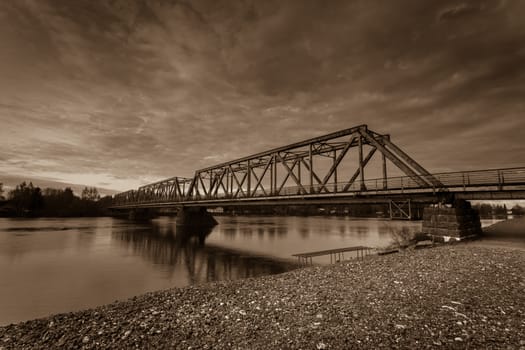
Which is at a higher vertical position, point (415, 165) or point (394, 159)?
point (394, 159)

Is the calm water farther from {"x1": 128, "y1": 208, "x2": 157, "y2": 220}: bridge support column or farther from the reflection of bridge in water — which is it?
{"x1": 128, "y1": 208, "x2": 157, "y2": 220}: bridge support column

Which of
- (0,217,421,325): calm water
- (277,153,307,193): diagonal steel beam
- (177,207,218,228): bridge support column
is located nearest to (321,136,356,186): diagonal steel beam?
(277,153,307,193): diagonal steel beam

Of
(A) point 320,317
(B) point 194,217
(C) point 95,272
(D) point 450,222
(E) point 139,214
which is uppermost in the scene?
(D) point 450,222

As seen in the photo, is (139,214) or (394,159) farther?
(139,214)

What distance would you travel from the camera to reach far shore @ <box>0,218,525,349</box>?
5.75 metres

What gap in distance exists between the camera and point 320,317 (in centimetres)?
695

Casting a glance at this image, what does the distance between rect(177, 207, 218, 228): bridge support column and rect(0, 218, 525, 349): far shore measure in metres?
55.6

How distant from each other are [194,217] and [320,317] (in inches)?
2437

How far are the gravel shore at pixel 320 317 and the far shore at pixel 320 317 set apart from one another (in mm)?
27

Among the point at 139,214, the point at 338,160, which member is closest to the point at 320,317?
the point at 338,160

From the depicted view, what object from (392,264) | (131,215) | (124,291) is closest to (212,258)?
(124,291)

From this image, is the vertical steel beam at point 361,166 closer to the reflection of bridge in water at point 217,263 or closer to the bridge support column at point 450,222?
the bridge support column at point 450,222

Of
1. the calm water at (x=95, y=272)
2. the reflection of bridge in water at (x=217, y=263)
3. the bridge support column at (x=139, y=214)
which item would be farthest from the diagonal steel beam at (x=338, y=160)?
the bridge support column at (x=139, y=214)

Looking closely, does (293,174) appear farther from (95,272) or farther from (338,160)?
(95,272)
